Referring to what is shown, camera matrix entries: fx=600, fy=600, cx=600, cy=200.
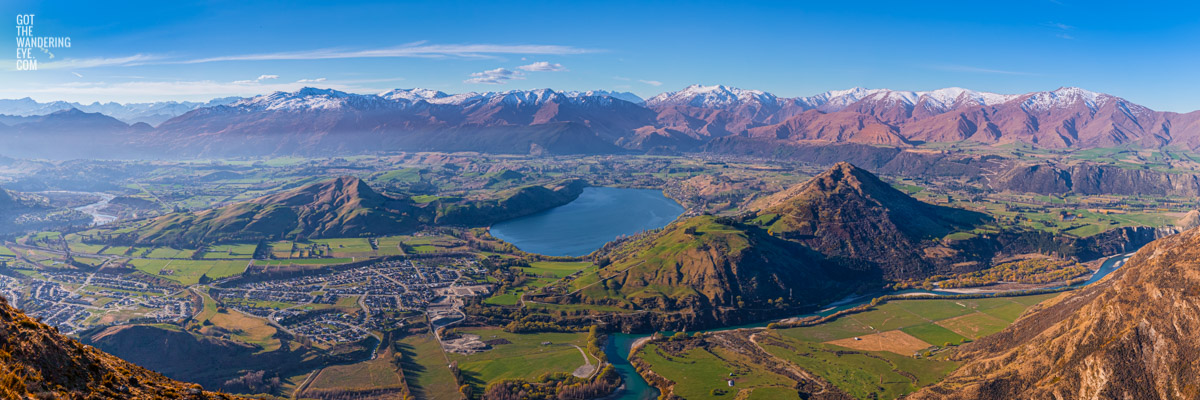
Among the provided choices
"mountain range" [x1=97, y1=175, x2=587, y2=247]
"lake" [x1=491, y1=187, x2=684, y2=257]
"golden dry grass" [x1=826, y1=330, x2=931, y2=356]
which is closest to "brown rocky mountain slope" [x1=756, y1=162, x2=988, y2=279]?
"golden dry grass" [x1=826, y1=330, x2=931, y2=356]

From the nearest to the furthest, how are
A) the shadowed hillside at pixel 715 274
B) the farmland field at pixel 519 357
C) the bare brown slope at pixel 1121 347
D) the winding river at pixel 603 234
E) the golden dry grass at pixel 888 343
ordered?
1. the bare brown slope at pixel 1121 347
2. the farmland field at pixel 519 357
3. the golden dry grass at pixel 888 343
4. the winding river at pixel 603 234
5. the shadowed hillside at pixel 715 274

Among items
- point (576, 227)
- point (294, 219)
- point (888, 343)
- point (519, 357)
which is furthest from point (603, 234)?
point (888, 343)

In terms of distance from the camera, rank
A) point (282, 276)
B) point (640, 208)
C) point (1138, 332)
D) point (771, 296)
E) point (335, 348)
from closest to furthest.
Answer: point (1138, 332) < point (335, 348) < point (771, 296) < point (282, 276) < point (640, 208)

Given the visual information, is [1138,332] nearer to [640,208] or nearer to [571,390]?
[571,390]

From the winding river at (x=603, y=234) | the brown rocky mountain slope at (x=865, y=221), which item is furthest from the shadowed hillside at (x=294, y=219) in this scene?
the brown rocky mountain slope at (x=865, y=221)

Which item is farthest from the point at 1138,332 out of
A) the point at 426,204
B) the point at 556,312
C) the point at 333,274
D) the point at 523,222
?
the point at 426,204

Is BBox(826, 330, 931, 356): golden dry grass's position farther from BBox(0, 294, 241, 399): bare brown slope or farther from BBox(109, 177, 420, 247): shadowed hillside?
BBox(109, 177, 420, 247): shadowed hillside

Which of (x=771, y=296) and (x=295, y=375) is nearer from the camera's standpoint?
(x=295, y=375)

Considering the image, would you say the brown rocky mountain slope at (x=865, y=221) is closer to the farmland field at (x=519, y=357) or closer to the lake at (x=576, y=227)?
the lake at (x=576, y=227)
